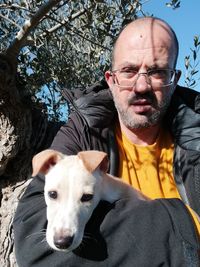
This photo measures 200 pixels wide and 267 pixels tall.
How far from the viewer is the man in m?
2.11

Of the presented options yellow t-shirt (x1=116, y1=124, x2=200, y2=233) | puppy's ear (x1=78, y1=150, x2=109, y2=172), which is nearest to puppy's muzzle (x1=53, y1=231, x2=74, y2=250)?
puppy's ear (x1=78, y1=150, x2=109, y2=172)

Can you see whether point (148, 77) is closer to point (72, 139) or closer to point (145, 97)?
point (145, 97)

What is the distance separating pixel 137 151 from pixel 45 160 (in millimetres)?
876

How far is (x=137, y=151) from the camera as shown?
10.4 feet

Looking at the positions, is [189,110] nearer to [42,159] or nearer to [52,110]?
[42,159]

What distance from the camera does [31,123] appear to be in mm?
4461

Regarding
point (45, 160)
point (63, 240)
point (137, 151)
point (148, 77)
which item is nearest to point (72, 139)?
point (45, 160)

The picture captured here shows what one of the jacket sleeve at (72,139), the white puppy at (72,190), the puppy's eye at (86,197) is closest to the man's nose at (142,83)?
the jacket sleeve at (72,139)

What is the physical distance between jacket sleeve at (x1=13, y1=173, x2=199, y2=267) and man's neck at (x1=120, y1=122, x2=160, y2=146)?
41.5 inches

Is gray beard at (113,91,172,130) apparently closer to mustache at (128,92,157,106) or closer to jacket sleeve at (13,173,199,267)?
mustache at (128,92,157,106)

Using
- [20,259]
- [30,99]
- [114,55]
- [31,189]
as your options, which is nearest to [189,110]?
[114,55]

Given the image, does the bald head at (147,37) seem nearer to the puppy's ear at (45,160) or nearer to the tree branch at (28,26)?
the tree branch at (28,26)

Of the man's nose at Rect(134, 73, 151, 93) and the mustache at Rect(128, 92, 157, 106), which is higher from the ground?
the man's nose at Rect(134, 73, 151, 93)

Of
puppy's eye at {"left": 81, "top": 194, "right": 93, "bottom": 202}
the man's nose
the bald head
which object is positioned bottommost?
puppy's eye at {"left": 81, "top": 194, "right": 93, "bottom": 202}
